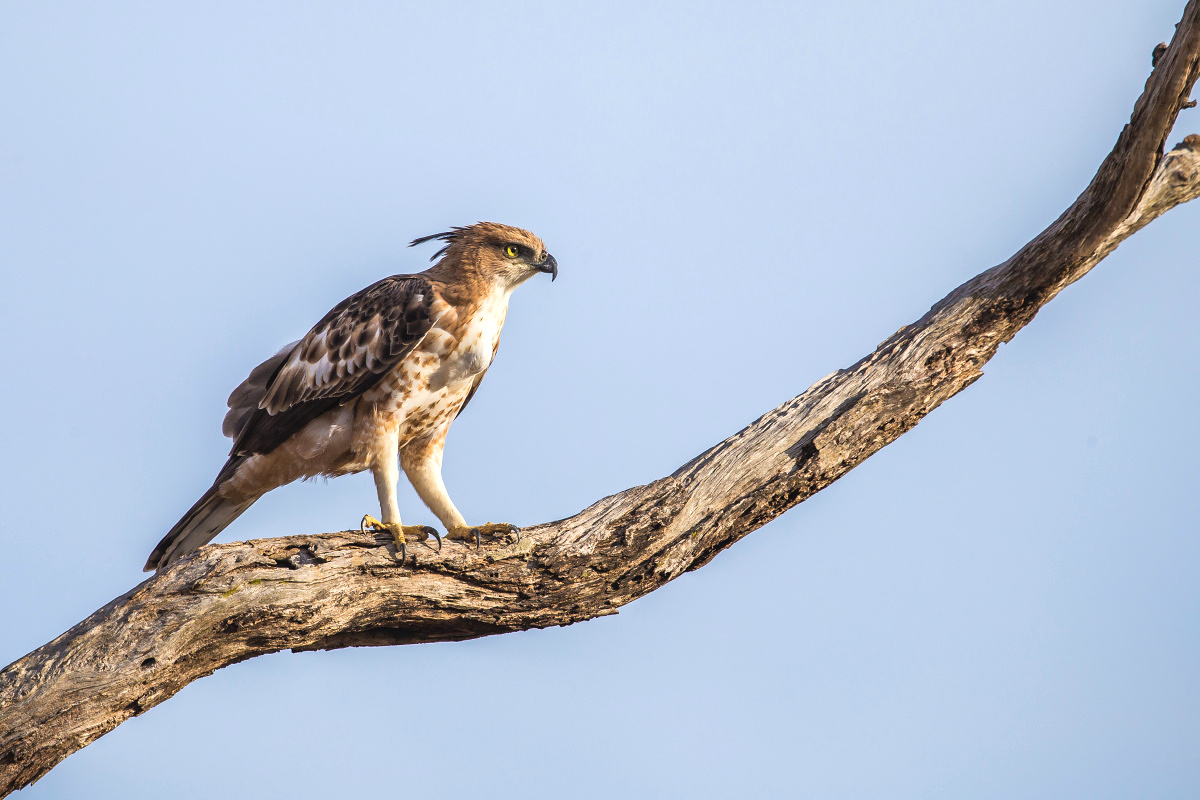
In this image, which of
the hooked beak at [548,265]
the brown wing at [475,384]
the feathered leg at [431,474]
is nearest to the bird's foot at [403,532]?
the feathered leg at [431,474]

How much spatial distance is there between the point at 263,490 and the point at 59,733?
2.49m

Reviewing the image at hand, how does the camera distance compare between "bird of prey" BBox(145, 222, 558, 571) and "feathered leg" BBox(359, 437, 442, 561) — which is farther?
"bird of prey" BBox(145, 222, 558, 571)

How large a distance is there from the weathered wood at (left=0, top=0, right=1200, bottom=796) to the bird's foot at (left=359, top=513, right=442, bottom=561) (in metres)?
0.07

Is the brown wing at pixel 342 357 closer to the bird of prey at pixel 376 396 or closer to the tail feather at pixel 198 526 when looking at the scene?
the bird of prey at pixel 376 396

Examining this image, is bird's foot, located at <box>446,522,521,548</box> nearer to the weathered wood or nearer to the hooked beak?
the weathered wood

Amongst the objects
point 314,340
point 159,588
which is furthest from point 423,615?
point 314,340

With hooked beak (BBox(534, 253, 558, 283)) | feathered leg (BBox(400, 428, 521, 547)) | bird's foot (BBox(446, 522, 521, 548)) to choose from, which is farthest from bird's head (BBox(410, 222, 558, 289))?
bird's foot (BBox(446, 522, 521, 548))

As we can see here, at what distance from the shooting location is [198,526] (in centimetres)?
678

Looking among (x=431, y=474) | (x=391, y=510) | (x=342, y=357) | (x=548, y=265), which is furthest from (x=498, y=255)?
(x=391, y=510)

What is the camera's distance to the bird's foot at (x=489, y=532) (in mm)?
5715

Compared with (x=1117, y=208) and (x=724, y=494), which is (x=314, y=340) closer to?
(x=724, y=494)

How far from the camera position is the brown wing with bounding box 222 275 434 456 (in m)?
6.71

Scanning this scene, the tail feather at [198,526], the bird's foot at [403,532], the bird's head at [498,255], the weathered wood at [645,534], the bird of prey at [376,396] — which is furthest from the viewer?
the bird's head at [498,255]

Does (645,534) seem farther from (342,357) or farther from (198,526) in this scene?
(198,526)
